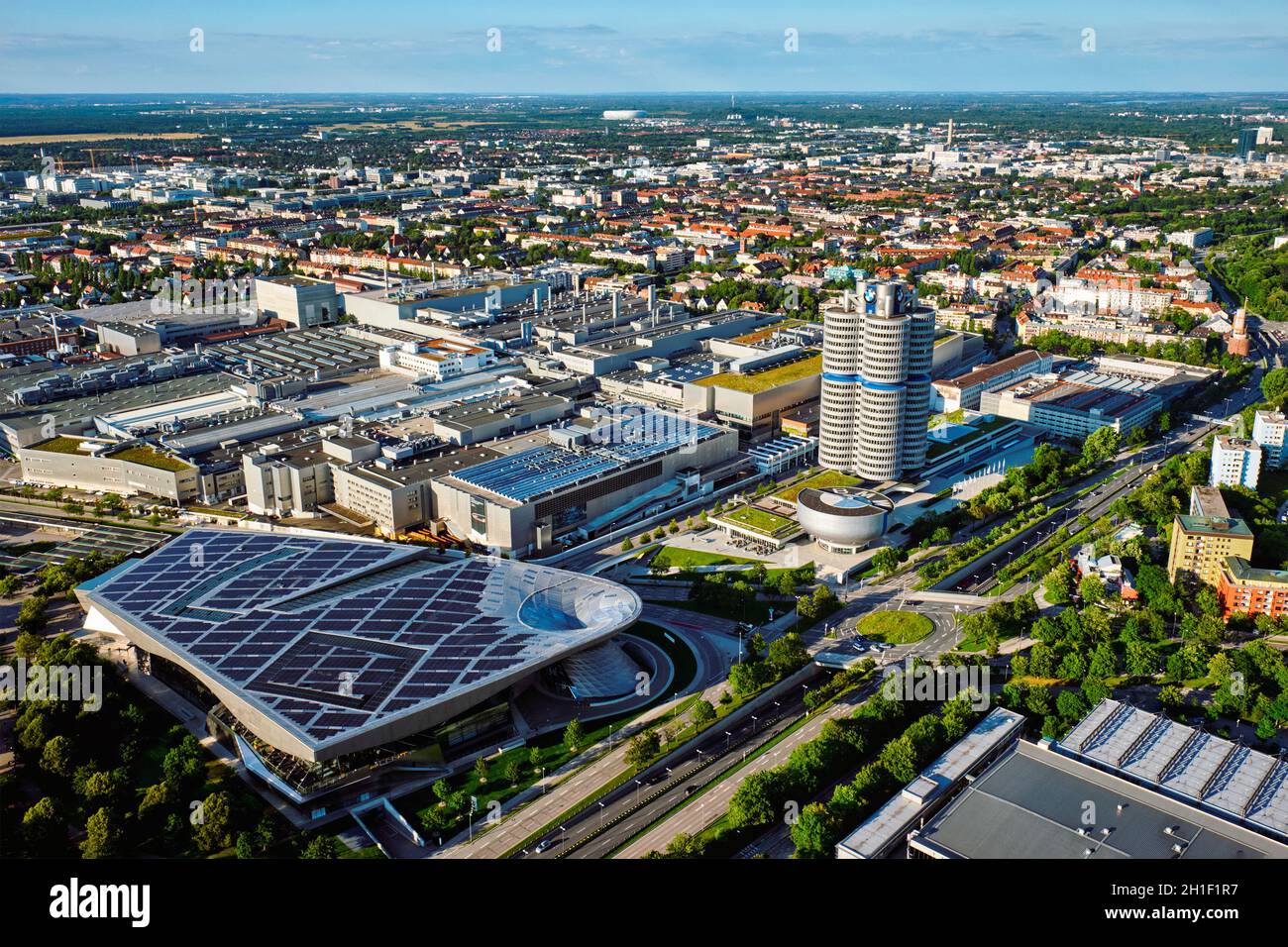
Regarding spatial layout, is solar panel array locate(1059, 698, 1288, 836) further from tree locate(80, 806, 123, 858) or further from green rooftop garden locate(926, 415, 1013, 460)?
green rooftop garden locate(926, 415, 1013, 460)

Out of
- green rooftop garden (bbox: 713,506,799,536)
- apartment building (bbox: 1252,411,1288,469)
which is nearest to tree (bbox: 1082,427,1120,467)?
apartment building (bbox: 1252,411,1288,469)

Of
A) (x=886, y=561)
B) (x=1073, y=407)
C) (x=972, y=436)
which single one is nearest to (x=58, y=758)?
(x=886, y=561)

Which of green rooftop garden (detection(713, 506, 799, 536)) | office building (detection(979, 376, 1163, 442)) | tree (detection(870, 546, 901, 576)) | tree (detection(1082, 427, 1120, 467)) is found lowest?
tree (detection(870, 546, 901, 576))

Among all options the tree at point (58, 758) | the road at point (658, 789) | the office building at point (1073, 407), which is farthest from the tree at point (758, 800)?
the office building at point (1073, 407)

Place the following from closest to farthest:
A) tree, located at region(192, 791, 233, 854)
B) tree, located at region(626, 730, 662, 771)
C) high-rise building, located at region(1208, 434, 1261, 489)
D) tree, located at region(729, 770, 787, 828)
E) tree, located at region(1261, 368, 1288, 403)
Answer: tree, located at region(192, 791, 233, 854), tree, located at region(729, 770, 787, 828), tree, located at region(626, 730, 662, 771), high-rise building, located at region(1208, 434, 1261, 489), tree, located at region(1261, 368, 1288, 403)

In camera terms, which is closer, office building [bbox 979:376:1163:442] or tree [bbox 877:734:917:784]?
tree [bbox 877:734:917:784]

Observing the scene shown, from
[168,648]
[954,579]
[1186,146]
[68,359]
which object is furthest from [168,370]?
[1186,146]
